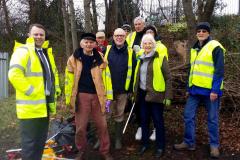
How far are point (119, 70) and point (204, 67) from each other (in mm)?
1445

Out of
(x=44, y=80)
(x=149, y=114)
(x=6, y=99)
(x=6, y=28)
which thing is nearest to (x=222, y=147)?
(x=149, y=114)

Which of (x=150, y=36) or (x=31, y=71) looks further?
(x=150, y=36)

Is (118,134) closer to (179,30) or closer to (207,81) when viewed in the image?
(207,81)

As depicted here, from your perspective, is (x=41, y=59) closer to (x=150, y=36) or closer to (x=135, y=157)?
(x=150, y=36)

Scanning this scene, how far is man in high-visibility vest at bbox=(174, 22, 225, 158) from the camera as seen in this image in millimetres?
6617

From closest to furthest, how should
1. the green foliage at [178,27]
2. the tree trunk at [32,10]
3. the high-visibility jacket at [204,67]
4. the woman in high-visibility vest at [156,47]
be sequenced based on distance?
the high-visibility jacket at [204,67] < the woman in high-visibility vest at [156,47] < the green foliage at [178,27] < the tree trunk at [32,10]

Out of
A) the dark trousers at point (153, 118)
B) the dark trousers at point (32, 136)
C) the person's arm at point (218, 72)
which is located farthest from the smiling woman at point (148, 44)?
the dark trousers at point (32, 136)

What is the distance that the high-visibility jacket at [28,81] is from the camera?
5.19 m

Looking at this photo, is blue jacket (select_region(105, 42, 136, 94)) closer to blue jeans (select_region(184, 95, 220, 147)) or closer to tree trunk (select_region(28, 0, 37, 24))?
blue jeans (select_region(184, 95, 220, 147))

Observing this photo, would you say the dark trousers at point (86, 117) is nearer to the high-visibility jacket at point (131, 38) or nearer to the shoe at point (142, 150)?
the shoe at point (142, 150)

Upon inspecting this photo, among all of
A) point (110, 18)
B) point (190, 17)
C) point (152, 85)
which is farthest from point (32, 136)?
point (110, 18)

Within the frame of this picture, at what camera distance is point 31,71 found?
534 cm

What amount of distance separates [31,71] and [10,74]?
0.94 feet

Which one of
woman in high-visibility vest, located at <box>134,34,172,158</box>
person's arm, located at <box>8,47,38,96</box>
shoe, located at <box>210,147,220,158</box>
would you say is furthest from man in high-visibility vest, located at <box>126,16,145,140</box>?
person's arm, located at <box>8,47,38,96</box>
